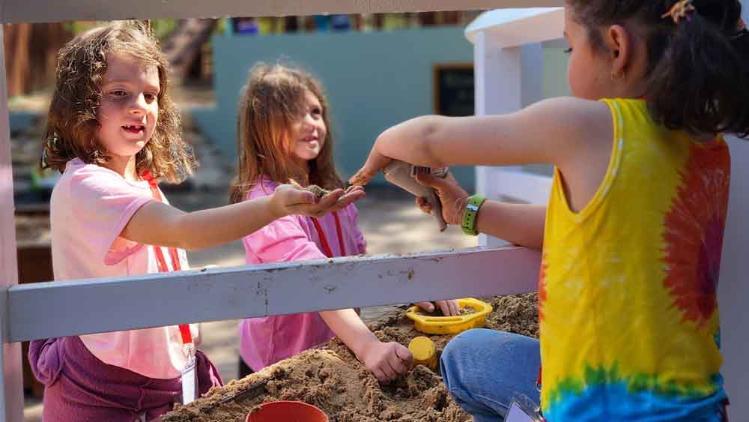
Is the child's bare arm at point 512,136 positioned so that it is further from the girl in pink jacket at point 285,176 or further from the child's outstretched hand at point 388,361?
the girl in pink jacket at point 285,176

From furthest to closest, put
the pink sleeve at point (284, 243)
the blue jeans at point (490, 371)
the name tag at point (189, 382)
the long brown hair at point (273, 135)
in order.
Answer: the long brown hair at point (273, 135) → the pink sleeve at point (284, 243) → the name tag at point (189, 382) → the blue jeans at point (490, 371)

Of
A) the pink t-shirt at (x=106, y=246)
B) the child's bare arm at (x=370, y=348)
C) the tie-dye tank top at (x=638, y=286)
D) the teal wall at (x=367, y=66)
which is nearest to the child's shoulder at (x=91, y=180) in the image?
the pink t-shirt at (x=106, y=246)

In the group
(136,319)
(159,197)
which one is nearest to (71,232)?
(159,197)

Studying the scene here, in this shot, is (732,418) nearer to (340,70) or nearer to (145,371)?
(145,371)

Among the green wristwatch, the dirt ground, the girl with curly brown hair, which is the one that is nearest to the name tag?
the girl with curly brown hair

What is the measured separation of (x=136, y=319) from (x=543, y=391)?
657 millimetres

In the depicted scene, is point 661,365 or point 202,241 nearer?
point 661,365

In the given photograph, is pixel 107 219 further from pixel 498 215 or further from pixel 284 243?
pixel 498 215

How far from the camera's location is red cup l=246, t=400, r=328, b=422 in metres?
1.77

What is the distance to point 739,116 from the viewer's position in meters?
1.34

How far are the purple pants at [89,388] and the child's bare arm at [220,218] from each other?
391mm

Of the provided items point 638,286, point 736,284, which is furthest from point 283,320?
point 638,286

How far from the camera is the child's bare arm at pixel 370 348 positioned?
2.06 meters

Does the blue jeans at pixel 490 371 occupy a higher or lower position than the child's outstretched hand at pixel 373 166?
lower
